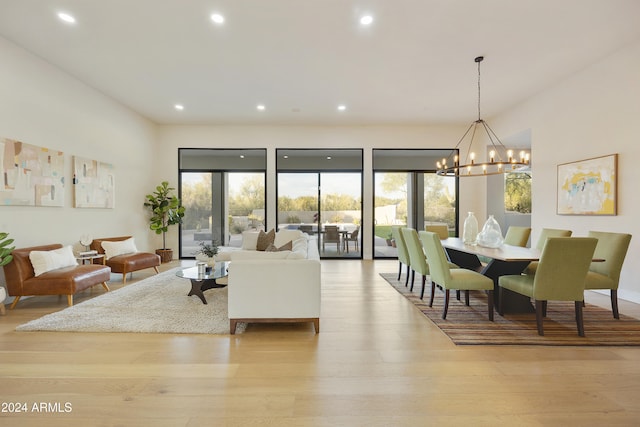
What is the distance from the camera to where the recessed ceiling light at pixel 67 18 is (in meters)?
3.39

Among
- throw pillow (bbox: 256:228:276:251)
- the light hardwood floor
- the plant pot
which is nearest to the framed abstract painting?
the light hardwood floor

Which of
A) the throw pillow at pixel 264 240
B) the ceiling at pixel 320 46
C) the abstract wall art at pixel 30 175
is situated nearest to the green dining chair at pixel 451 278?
the ceiling at pixel 320 46

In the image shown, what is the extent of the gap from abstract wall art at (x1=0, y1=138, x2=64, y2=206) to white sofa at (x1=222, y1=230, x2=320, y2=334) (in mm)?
3359

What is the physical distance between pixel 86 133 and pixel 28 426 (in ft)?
16.4

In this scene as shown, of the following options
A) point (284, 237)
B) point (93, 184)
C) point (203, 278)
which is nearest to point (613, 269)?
point (284, 237)

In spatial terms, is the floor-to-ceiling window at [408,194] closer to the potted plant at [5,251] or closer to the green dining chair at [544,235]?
the green dining chair at [544,235]

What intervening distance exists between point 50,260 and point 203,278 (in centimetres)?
205

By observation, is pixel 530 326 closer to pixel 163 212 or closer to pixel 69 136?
pixel 69 136

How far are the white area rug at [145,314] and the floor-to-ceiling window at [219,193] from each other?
3221mm

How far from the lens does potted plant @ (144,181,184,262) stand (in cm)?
698

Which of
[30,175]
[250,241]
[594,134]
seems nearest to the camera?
[30,175]

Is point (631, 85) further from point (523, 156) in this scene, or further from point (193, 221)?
point (193, 221)

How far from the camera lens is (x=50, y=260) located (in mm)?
3902

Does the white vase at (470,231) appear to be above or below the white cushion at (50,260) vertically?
above
